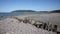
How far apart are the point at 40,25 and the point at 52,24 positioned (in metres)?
0.26

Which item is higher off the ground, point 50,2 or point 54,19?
point 50,2

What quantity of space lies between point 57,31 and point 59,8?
46 centimetres

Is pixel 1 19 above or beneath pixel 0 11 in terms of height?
beneath

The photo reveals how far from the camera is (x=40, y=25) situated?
2062mm

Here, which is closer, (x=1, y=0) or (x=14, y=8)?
(x=1, y=0)

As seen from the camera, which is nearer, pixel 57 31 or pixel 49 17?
pixel 57 31

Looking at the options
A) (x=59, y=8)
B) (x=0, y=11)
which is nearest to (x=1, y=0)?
(x=0, y=11)

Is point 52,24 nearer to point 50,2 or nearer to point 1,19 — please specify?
point 50,2

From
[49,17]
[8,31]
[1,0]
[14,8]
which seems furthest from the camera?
[49,17]

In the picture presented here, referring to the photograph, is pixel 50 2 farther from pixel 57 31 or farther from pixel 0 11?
pixel 0 11

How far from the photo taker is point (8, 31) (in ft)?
5.32

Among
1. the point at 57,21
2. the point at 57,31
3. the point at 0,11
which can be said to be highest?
the point at 0,11

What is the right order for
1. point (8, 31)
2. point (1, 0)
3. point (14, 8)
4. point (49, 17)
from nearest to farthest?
point (8, 31)
point (1, 0)
point (14, 8)
point (49, 17)

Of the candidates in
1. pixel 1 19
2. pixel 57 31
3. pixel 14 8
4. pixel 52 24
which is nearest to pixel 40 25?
pixel 52 24
